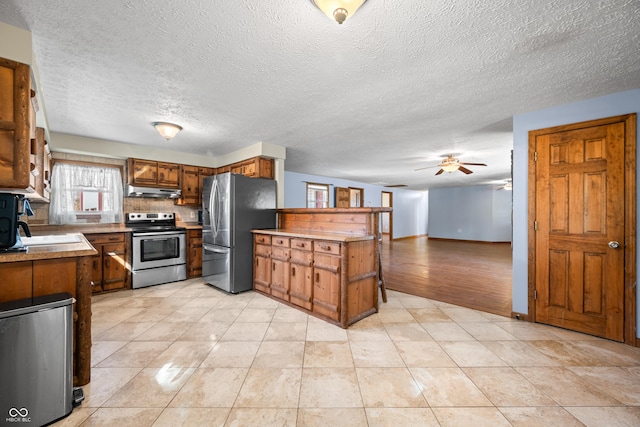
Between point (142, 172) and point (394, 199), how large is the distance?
883 cm

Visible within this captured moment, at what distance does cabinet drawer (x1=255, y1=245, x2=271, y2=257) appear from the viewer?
3631 millimetres

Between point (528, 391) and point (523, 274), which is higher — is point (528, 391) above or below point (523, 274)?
below

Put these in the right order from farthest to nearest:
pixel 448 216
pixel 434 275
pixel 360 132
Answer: pixel 448 216 → pixel 434 275 → pixel 360 132

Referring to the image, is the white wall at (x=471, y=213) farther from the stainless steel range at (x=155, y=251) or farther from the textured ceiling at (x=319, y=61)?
the stainless steel range at (x=155, y=251)

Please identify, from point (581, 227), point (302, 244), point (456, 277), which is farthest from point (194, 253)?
point (581, 227)

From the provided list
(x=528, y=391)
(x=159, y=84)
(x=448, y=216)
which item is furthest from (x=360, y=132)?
(x=448, y=216)

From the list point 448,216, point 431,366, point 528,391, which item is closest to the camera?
point 528,391

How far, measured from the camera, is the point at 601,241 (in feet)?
8.04

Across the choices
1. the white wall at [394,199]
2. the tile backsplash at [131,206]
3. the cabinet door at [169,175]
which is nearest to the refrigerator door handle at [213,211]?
the cabinet door at [169,175]

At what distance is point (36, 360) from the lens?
1.39 meters

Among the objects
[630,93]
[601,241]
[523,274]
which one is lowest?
[523,274]

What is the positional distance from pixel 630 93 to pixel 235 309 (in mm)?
4515

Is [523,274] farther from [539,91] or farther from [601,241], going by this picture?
[539,91]

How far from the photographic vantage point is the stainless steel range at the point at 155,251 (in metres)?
3.99
